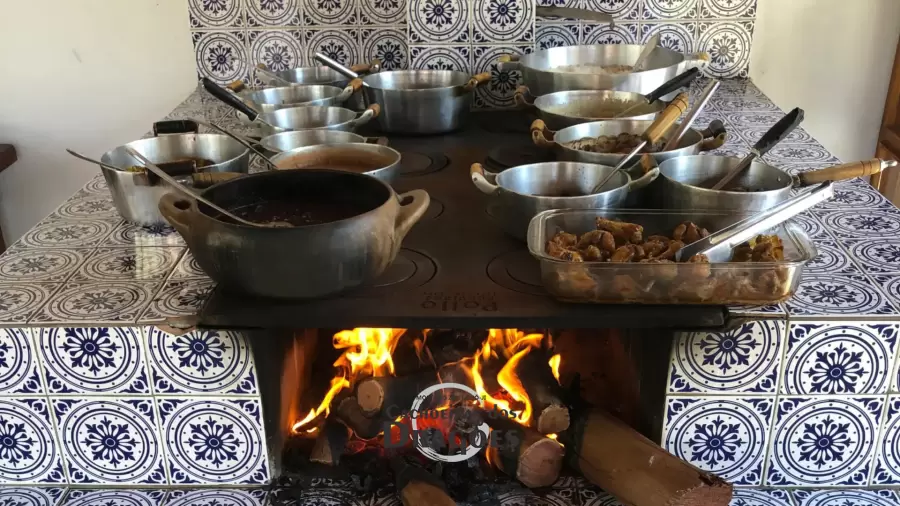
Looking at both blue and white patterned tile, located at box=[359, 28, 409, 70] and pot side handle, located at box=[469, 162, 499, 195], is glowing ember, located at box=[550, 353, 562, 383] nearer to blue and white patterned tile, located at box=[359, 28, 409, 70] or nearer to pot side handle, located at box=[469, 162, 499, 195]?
pot side handle, located at box=[469, 162, 499, 195]

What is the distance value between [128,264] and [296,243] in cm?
42

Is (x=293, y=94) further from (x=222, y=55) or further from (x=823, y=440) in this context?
(x=823, y=440)

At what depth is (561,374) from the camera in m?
1.33

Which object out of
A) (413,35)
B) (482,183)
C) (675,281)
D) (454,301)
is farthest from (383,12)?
(675,281)

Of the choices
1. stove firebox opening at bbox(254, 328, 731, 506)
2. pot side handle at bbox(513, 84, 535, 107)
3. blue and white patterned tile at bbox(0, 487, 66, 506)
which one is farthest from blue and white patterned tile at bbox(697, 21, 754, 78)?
blue and white patterned tile at bbox(0, 487, 66, 506)

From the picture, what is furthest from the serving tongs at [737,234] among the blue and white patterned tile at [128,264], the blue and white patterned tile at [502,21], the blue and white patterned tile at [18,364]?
the blue and white patterned tile at [502,21]

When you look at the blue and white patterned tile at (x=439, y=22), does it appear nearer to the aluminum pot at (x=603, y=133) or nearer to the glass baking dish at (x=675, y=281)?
the aluminum pot at (x=603, y=133)

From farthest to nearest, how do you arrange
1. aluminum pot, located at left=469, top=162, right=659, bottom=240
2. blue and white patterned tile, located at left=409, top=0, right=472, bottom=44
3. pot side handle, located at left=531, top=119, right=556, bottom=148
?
blue and white patterned tile, located at left=409, top=0, right=472, bottom=44 → pot side handle, located at left=531, top=119, right=556, bottom=148 → aluminum pot, located at left=469, top=162, right=659, bottom=240

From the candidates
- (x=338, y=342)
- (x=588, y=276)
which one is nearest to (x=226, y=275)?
(x=338, y=342)

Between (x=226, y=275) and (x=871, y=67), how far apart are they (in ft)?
6.76

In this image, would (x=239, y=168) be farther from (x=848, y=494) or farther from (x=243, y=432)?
(x=848, y=494)

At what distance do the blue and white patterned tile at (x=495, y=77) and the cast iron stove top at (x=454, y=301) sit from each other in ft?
2.36

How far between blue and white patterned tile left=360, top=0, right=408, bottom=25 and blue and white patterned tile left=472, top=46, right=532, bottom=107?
29 centimetres

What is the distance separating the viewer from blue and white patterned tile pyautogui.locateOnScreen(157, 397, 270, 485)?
1.11 metres
